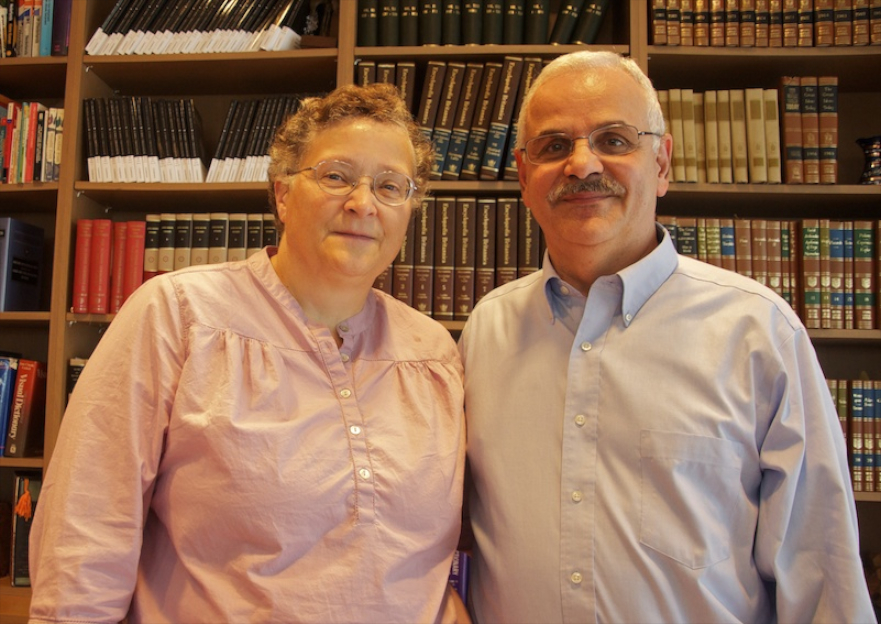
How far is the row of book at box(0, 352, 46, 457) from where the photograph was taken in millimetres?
2363

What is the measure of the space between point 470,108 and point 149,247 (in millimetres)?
1190

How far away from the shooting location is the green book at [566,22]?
2.33 m

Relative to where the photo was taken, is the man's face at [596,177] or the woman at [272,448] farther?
the man's face at [596,177]

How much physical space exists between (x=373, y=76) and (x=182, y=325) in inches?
55.6

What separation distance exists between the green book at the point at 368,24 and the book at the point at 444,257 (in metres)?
0.59

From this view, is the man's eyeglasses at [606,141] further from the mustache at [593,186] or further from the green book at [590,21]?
the green book at [590,21]

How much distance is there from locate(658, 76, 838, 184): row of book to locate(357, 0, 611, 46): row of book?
1.23 feet

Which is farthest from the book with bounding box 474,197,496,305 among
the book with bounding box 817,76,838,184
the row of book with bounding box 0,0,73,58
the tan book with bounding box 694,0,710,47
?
the row of book with bounding box 0,0,73,58

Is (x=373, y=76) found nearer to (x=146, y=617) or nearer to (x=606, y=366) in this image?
(x=606, y=366)

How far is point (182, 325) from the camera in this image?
1.18m

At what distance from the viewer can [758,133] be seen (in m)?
2.25

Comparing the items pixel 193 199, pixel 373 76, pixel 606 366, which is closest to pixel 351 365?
pixel 606 366

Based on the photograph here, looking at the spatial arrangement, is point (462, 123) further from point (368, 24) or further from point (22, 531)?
point (22, 531)

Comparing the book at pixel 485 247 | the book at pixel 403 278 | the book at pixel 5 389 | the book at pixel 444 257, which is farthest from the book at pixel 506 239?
the book at pixel 5 389
